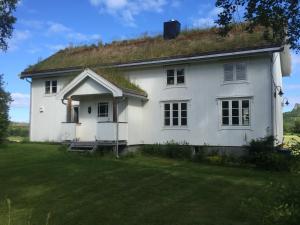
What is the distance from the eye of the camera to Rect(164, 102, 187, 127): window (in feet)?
73.8

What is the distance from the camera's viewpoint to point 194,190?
1177 cm

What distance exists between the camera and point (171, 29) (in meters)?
25.6

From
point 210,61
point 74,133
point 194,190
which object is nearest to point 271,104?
point 210,61

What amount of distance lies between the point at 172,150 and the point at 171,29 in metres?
8.80

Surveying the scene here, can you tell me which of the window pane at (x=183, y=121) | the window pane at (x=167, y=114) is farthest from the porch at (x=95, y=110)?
the window pane at (x=183, y=121)

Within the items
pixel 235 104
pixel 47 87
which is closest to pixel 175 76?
pixel 235 104

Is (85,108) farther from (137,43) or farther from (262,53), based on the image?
(262,53)

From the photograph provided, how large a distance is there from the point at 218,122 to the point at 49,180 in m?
11.2

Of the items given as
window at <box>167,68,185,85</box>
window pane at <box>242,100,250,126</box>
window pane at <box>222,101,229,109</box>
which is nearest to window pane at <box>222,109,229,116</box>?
window pane at <box>222,101,229,109</box>

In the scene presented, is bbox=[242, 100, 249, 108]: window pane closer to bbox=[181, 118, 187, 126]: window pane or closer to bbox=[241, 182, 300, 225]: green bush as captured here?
bbox=[181, 118, 187, 126]: window pane

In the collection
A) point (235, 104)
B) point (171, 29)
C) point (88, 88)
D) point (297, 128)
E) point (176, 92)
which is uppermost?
point (171, 29)

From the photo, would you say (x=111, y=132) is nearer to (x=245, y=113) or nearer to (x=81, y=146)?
(x=81, y=146)

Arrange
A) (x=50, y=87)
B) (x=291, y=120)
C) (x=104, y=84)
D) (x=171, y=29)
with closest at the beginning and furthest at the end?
(x=291, y=120), (x=104, y=84), (x=171, y=29), (x=50, y=87)

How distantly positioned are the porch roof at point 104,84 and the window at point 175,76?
1.77m
